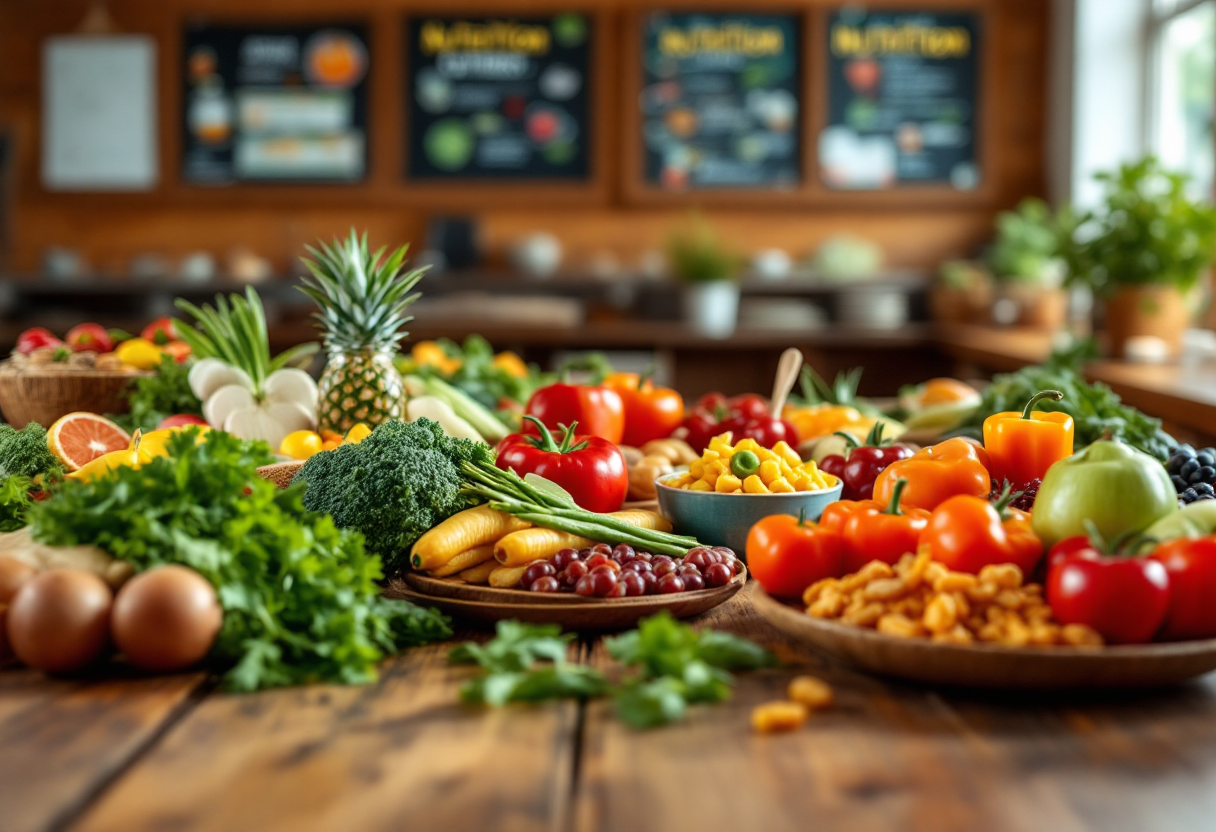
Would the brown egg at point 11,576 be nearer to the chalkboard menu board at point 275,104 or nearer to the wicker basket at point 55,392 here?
the wicker basket at point 55,392

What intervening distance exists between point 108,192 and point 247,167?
88 cm

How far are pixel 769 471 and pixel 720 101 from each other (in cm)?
595

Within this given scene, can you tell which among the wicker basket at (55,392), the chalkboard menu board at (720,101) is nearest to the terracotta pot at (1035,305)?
the chalkboard menu board at (720,101)

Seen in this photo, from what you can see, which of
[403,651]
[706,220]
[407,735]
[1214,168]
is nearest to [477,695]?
[407,735]

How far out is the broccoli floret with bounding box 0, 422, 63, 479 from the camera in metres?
1.85

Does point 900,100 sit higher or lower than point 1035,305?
higher

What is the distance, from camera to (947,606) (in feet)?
4.11

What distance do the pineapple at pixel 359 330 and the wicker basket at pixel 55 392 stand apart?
49 centimetres

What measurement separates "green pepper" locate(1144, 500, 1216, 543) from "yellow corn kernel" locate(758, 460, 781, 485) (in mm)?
530

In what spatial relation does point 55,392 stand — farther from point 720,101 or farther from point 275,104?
point 720,101

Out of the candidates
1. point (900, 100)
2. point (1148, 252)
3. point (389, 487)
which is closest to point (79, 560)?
point (389, 487)

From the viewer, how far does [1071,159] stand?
690 centimetres

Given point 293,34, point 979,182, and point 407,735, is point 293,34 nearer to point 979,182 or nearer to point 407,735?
point 979,182

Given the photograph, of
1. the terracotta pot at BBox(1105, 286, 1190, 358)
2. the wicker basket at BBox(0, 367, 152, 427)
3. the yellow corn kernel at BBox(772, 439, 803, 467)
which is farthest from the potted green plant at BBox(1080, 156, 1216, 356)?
the wicker basket at BBox(0, 367, 152, 427)
